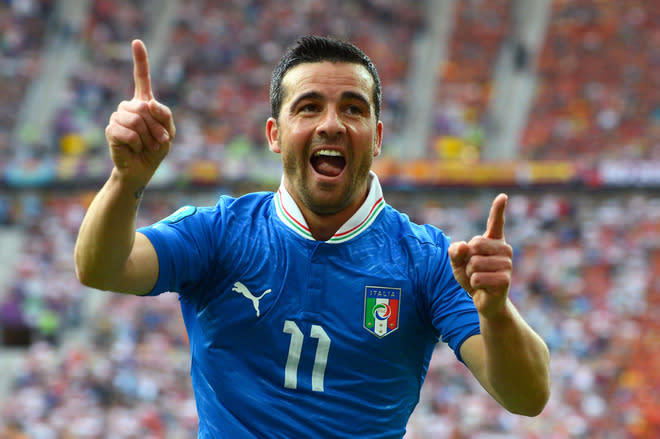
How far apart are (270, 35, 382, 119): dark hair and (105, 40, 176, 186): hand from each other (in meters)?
0.61

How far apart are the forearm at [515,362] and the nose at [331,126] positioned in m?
0.73

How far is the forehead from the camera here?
2.68 metres

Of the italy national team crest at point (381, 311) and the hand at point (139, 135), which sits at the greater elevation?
the hand at point (139, 135)

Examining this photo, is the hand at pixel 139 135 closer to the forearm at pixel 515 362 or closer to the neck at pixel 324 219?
the neck at pixel 324 219

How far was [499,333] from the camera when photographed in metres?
2.34

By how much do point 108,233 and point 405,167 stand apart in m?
17.9

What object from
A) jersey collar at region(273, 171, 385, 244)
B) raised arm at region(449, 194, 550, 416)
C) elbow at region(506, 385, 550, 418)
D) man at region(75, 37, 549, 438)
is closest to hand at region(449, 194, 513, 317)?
raised arm at region(449, 194, 550, 416)

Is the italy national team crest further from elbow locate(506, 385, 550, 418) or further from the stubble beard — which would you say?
elbow locate(506, 385, 550, 418)

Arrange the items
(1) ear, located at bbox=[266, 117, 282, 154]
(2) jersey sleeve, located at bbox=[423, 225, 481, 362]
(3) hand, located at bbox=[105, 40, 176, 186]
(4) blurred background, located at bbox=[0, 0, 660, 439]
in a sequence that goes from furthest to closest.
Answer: (4) blurred background, located at bbox=[0, 0, 660, 439]
(1) ear, located at bbox=[266, 117, 282, 154]
(2) jersey sleeve, located at bbox=[423, 225, 481, 362]
(3) hand, located at bbox=[105, 40, 176, 186]

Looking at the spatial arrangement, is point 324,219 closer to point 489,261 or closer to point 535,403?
point 489,261

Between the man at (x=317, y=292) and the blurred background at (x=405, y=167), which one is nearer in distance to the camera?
the man at (x=317, y=292)

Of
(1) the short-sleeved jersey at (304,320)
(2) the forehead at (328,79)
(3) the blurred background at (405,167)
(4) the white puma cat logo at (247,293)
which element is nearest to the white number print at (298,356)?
(1) the short-sleeved jersey at (304,320)

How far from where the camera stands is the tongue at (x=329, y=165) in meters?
2.68

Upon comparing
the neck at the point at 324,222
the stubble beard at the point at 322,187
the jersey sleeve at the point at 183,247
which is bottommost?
the jersey sleeve at the point at 183,247
